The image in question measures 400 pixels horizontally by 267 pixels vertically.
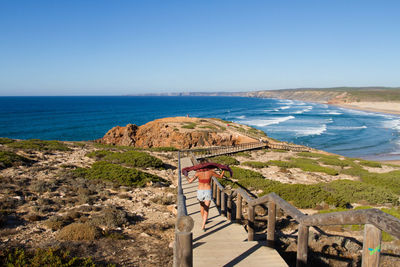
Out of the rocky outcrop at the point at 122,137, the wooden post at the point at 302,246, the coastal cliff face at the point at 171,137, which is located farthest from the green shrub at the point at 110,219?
the rocky outcrop at the point at 122,137

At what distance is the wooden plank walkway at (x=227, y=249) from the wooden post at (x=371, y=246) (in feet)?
6.69

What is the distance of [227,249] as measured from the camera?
17.4 feet

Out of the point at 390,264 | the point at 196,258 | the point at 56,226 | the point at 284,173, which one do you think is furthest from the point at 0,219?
the point at 284,173

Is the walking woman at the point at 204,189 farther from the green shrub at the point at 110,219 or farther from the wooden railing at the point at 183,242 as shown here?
the wooden railing at the point at 183,242

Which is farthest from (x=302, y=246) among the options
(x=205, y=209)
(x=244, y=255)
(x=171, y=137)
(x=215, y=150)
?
(x=171, y=137)

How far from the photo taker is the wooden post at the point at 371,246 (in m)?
2.76

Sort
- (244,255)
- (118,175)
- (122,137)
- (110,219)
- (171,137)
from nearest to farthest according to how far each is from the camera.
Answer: (244,255) < (110,219) < (118,175) < (171,137) < (122,137)

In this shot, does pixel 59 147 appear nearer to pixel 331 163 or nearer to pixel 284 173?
pixel 284 173

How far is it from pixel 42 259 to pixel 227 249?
3.61m

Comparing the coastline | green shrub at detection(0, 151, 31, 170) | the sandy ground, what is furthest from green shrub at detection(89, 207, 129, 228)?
the sandy ground

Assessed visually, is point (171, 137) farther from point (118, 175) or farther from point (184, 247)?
point (184, 247)

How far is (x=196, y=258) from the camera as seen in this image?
4934 mm

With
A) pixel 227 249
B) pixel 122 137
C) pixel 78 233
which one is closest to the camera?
pixel 227 249

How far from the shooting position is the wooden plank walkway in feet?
15.6
